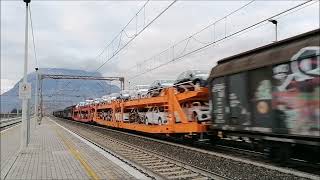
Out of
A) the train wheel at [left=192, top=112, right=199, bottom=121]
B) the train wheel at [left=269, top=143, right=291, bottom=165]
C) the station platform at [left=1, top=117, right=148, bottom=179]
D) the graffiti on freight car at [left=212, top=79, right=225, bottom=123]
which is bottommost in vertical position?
the station platform at [left=1, top=117, right=148, bottom=179]

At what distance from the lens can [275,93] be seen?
11.9 meters

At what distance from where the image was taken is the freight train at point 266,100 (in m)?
10.7

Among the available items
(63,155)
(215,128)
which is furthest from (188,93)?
(63,155)

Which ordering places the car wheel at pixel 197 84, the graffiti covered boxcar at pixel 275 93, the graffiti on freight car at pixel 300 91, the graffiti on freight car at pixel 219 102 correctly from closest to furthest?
the graffiti on freight car at pixel 300 91, the graffiti covered boxcar at pixel 275 93, the graffiti on freight car at pixel 219 102, the car wheel at pixel 197 84

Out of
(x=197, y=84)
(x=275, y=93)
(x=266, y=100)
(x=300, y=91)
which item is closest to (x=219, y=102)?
(x=197, y=84)

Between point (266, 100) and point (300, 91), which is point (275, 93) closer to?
point (266, 100)

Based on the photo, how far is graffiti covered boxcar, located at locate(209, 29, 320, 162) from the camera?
10562 millimetres

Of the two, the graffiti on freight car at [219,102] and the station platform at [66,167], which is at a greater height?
the graffiti on freight car at [219,102]

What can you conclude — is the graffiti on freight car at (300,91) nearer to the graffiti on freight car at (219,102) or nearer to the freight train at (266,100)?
the freight train at (266,100)

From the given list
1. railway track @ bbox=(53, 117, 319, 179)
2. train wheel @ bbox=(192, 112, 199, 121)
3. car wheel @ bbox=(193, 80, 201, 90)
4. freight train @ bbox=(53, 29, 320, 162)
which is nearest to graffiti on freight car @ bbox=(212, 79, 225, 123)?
freight train @ bbox=(53, 29, 320, 162)

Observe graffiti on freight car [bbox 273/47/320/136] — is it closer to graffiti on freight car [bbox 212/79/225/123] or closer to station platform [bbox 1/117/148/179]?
graffiti on freight car [bbox 212/79/225/123]

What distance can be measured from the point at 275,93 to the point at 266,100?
0.54 m

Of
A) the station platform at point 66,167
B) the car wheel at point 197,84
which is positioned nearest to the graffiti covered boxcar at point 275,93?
the car wheel at point 197,84

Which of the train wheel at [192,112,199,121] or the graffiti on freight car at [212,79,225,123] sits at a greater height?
the graffiti on freight car at [212,79,225,123]
